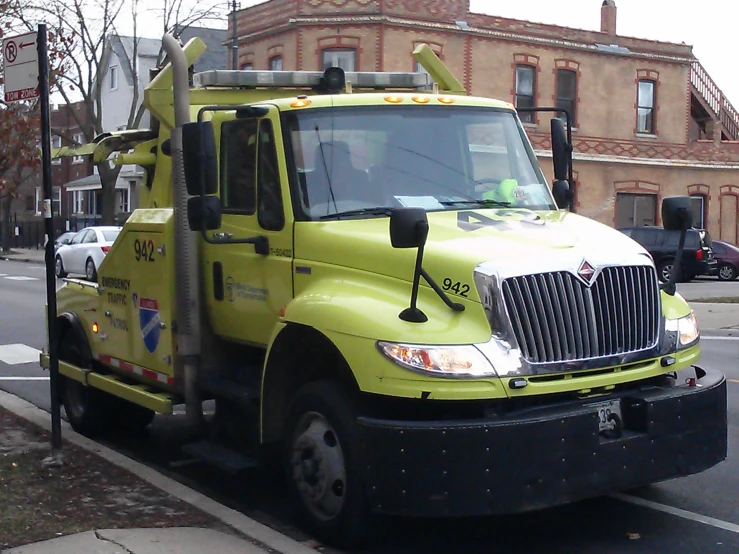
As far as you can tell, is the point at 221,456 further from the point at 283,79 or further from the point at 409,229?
the point at 283,79

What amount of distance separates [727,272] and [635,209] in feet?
23.9

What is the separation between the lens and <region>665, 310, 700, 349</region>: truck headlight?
579 cm

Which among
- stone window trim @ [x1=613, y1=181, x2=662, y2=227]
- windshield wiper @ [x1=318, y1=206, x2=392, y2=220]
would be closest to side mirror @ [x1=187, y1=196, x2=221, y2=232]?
windshield wiper @ [x1=318, y1=206, x2=392, y2=220]

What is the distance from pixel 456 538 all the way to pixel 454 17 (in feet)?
97.7

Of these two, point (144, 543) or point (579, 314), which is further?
point (144, 543)

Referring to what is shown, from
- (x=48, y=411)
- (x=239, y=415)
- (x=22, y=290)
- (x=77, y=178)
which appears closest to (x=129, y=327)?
(x=239, y=415)

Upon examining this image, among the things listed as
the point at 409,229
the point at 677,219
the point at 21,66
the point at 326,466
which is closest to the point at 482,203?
the point at 677,219

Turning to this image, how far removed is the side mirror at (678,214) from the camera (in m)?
6.20

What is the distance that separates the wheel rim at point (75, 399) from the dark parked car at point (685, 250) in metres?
23.4

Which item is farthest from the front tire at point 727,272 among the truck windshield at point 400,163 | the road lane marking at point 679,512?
the truck windshield at point 400,163

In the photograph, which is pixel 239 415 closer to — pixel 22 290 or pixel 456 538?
pixel 456 538

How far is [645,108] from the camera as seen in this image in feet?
125

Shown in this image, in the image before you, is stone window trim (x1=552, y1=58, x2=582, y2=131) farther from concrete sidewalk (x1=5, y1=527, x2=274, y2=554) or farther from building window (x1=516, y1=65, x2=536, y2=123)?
concrete sidewalk (x1=5, y1=527, x2=274, y2=554)

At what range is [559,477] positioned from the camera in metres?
4.98
